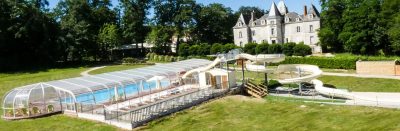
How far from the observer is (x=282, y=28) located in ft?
255

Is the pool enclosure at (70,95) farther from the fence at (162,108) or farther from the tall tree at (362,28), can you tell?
the tall tree at (362,28)

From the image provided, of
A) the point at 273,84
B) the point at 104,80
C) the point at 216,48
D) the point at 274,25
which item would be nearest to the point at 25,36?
the point at 216,48

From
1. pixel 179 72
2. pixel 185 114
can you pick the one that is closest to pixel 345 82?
pixel 179 72

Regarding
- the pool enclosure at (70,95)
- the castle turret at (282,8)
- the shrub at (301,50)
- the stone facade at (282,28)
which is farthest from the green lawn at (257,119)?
the castle turret at (282,8)

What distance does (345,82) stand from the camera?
37.8 meters

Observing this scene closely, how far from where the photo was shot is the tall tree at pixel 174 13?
3246 inches

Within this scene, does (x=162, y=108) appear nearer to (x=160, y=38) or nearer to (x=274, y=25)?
(x=160, y=38)

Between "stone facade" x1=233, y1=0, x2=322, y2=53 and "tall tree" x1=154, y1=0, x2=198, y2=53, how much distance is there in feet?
32.0

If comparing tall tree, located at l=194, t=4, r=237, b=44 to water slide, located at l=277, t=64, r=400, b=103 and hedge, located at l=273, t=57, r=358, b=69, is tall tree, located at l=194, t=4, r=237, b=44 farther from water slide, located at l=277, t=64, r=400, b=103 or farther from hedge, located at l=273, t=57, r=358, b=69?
water slide, located at l=277, t=64, r=400, b=103

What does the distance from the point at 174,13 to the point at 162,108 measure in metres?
58.4

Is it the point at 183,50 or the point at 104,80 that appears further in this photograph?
the point at 183,50

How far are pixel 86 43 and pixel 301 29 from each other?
3756 centimetres

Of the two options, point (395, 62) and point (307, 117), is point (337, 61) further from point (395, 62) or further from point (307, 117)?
point (307, 117)

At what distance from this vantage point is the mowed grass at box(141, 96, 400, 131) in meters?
22.5
